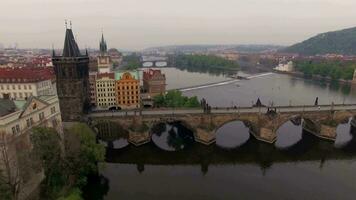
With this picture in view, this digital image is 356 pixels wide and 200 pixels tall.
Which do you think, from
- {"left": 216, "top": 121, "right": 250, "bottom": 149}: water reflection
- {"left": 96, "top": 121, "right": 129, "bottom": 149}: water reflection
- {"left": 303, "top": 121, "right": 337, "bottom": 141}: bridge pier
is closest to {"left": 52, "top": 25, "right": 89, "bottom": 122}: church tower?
{"left": 96, "top": 121, "right": 129, "bottom": 149}: water reflection

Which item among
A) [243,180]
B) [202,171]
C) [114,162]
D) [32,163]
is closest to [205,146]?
[202,171]

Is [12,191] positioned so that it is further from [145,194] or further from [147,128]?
[147,128]

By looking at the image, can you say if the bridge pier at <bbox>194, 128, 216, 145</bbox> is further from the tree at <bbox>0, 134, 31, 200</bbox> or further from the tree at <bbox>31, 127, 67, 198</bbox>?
the tree at <bbox>0, 134, 31, 200</bbox>

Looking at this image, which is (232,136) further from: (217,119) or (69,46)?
(69,46)

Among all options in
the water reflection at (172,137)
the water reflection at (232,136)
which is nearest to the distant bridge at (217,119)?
the water reflection at (232,136)

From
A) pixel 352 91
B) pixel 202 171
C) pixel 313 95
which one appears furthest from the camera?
pixel 352 91

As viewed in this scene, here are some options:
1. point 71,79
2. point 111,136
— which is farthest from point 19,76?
point 111,136

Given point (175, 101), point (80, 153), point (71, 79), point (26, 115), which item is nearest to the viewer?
point (26, 115)
